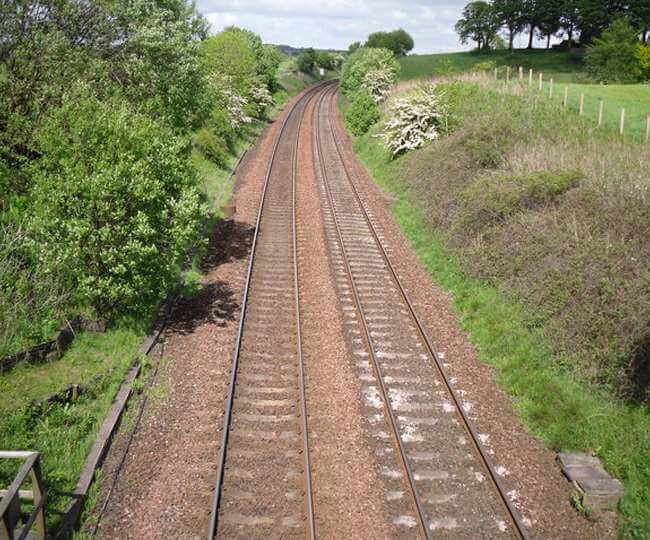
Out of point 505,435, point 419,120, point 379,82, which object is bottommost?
point 505,435

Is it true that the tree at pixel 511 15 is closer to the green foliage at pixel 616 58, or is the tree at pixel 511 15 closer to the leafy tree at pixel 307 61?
the leafy tree at pixel 307 61

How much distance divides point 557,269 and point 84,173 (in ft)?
39.1

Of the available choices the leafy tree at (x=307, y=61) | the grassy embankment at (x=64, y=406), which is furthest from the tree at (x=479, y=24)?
the grassy embankment at (x=64, y=406)

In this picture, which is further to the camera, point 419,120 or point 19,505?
point 419,120

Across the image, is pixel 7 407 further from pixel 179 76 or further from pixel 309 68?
pixel 309 68

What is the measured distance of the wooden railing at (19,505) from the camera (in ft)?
20.8

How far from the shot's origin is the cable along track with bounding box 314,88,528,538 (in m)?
8.31

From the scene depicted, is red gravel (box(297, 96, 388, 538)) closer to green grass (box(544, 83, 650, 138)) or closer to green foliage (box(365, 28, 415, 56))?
green grass (box(544, 83, 650, 138))

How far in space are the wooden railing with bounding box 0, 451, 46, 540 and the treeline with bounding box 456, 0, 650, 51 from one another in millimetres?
81390

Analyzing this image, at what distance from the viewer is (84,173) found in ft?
40.2

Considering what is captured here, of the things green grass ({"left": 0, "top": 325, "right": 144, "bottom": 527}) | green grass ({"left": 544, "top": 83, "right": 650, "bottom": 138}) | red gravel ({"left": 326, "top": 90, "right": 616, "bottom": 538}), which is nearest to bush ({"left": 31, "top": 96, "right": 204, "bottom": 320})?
green grass ({"left": 0, "top": 325, "right": 144, "bottom": 527})

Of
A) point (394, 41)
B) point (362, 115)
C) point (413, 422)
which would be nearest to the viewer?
point (413, 422)

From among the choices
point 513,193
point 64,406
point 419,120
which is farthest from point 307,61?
point 64,406

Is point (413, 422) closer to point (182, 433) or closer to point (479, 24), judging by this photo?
point (182, 433)
